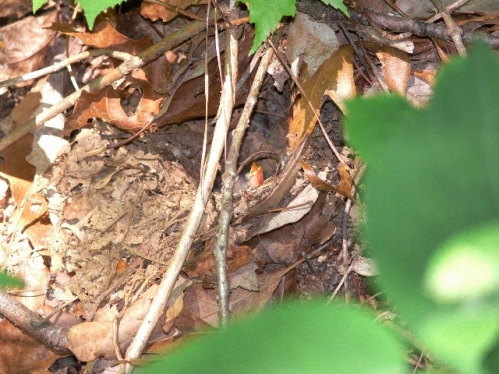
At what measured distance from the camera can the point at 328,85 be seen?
1991 millimetres

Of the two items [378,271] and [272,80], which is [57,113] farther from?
[378,271]

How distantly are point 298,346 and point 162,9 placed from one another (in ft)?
7.07

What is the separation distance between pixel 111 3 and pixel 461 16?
137cm

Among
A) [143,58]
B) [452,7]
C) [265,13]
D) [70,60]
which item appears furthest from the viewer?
[70,60]

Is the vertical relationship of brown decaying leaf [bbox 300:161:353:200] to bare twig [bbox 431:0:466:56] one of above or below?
below

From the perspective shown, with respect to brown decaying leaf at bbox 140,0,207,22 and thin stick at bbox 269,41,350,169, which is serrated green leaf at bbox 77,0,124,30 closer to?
brown decaying leaf at bbox 140,0,207,22

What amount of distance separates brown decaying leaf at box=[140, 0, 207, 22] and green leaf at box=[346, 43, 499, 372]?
1.86 m

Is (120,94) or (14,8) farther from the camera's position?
(14,8)

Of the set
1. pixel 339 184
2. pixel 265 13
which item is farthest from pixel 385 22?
pixel 339 184

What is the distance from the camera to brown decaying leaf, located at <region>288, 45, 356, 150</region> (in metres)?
1.96

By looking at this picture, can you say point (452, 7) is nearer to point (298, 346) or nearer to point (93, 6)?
point (93, 6)

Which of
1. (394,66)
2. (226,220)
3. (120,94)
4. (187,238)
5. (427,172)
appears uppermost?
(427,172)

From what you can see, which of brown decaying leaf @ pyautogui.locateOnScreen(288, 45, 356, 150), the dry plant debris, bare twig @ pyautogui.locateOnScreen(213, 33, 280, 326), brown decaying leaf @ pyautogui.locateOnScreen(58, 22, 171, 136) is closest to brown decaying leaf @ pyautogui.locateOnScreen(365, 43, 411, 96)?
the dry plant debris

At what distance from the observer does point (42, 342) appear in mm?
1942
